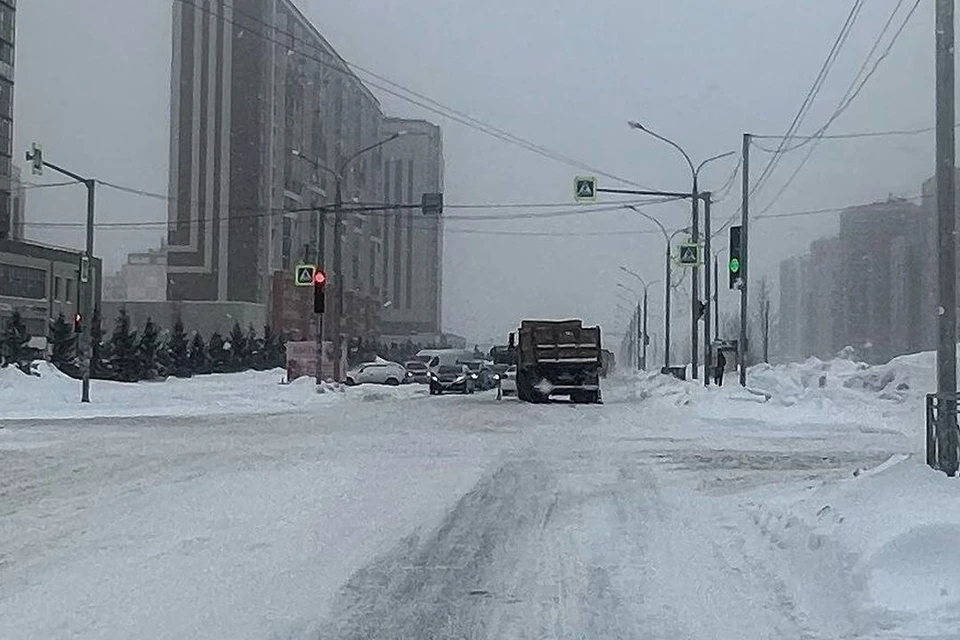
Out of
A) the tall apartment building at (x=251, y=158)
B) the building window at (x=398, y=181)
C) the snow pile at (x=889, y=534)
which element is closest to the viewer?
the snow pile at (x=889, y=534)

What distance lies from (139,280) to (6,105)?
34416mm

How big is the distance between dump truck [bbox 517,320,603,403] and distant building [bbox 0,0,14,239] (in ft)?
207

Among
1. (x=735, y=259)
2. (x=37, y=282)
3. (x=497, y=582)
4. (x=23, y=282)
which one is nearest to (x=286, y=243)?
(x=37, y=282)

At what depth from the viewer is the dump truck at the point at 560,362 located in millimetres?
43906

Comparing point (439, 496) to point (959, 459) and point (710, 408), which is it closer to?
point (959, 459)

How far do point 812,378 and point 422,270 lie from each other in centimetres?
6756

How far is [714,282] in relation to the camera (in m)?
73.2

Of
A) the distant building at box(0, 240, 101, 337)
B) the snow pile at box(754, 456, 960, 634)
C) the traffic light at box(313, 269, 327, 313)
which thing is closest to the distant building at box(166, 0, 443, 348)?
the distant building at box(0, 240, 101, 337)

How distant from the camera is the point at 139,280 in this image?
13225 cm

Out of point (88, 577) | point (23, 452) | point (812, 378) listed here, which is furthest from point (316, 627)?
point (812, 378)

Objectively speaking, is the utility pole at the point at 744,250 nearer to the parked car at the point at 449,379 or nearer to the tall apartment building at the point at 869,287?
the parked car at the point at 449,379

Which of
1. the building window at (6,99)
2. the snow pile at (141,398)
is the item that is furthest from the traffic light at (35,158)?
the building window at (6,99)

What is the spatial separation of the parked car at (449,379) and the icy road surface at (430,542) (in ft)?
107

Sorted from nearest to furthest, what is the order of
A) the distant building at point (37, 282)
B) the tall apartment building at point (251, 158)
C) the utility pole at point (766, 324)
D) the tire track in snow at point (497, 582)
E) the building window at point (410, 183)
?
the tire track in snow at point (497, 582) < the tall apartment building at point (251, 158) < the distant building at point (37, 282) < the utility pole at point (766, 324) < the building window at point (410, 183)
